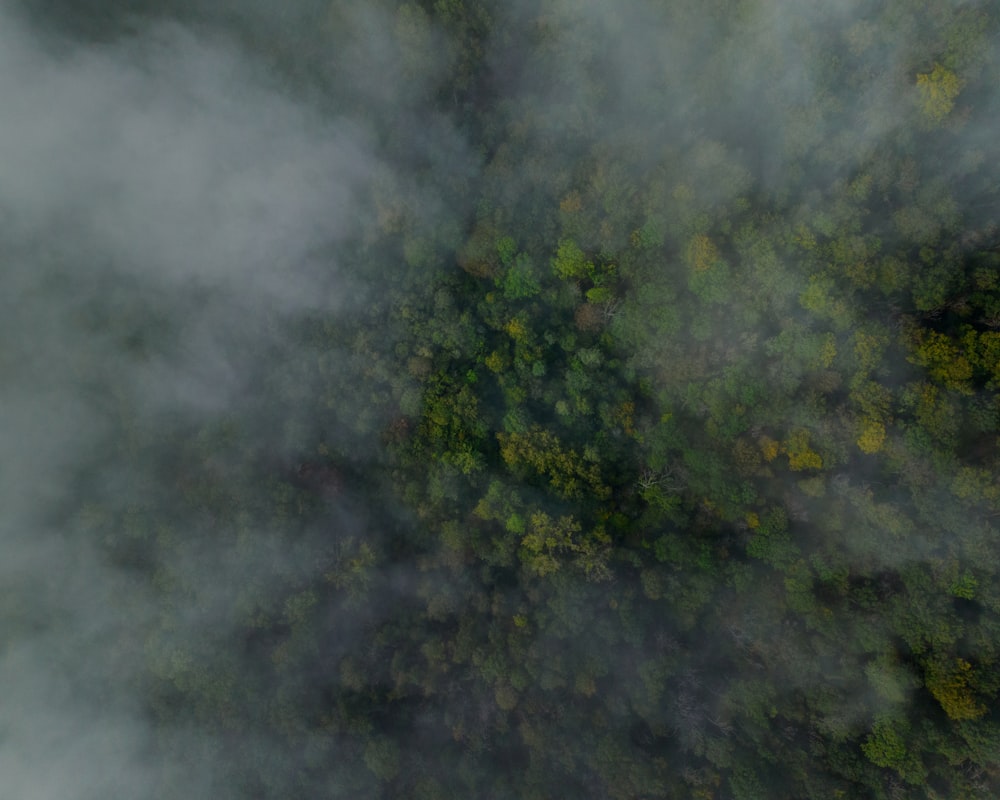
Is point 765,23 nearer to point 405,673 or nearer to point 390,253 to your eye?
point 390,253

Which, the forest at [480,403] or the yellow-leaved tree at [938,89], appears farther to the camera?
the forest at [480,403]

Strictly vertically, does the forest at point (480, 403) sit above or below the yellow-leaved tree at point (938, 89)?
below

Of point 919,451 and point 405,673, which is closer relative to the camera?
point 919,451

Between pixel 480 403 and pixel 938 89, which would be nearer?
pixel 938 89

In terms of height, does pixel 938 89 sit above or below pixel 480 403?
above

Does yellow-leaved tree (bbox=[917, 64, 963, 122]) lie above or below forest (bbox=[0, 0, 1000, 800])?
above

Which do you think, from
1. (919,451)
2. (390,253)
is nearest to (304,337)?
(390,253)

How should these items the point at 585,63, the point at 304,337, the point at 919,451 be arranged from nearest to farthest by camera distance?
the point at 919,451
the point at 585,63
the point at 304,337

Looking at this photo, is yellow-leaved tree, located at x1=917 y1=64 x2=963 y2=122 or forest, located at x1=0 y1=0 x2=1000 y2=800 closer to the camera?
yellow-leaved tree, located at x1=917 y1=64 x2=963 y2=122
